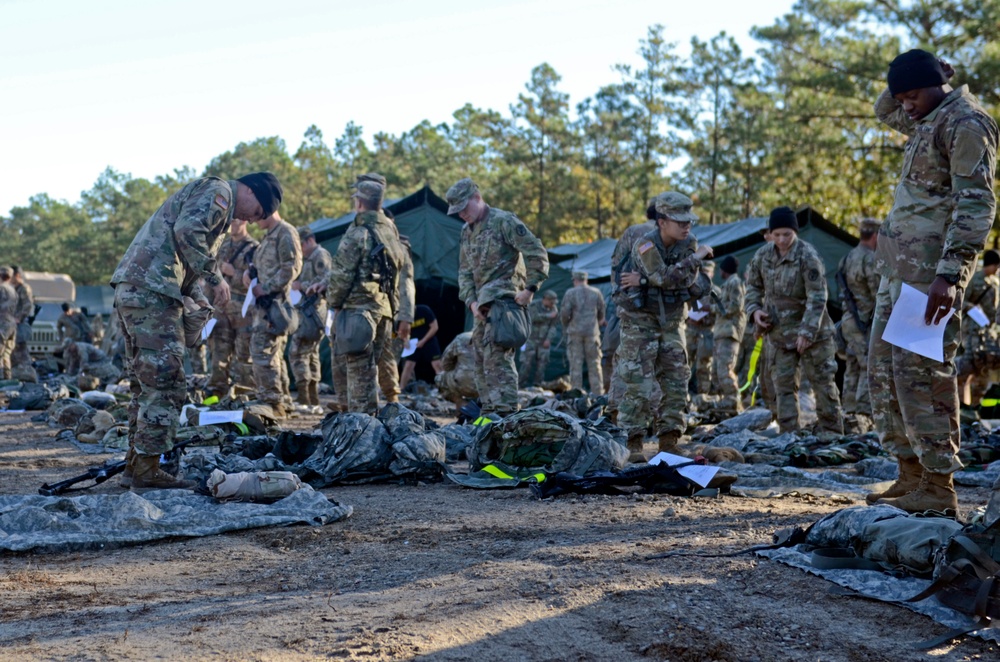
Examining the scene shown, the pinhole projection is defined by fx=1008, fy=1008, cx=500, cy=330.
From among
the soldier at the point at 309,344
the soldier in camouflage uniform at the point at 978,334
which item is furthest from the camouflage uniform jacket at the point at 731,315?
the soldier at the point at 309,344

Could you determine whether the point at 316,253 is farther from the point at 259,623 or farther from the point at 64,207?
the point at 64,207

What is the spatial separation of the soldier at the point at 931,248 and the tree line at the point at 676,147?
20.4 meters

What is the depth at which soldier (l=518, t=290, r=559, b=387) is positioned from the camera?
61.5ft

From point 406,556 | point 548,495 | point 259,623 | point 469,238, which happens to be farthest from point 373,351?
point 259,623

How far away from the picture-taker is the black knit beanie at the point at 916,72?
15.5ft

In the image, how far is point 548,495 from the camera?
225 inches

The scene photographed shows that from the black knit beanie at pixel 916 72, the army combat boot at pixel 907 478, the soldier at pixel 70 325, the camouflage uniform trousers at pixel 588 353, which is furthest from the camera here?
the soldier at pixel 70 325

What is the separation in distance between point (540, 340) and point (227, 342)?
335 inches

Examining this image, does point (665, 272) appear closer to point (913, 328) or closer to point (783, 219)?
point (783, 219)

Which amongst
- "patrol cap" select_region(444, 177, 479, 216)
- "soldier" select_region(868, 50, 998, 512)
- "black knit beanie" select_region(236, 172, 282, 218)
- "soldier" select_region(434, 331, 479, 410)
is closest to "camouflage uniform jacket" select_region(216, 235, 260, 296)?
"soldier" select_region(434, 331, 479, 410)

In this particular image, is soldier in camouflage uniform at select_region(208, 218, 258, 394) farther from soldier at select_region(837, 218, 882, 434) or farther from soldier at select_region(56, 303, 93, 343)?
soldier at select_region(56, 303, 93, 343)

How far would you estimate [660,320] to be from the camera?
281 inches

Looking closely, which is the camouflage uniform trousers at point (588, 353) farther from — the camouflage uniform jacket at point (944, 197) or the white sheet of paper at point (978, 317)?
the camouflage uniform jacket at point (944, 197)

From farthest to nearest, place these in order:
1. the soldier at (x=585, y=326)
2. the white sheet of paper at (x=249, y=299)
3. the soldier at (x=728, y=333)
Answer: the soldier at (x=585, y=326), the soldier at (x=728, y=333), the white sheet of paper at (x=249, y=299)
